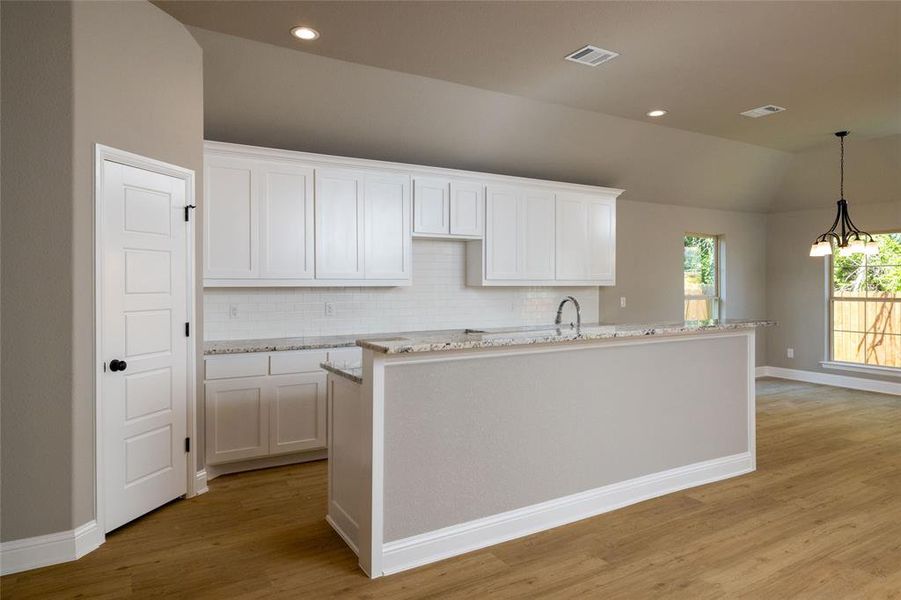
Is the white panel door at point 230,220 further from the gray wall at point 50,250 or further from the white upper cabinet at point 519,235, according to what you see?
the white upper cabinet at point 519,235

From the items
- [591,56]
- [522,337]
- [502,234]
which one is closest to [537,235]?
[502,234]

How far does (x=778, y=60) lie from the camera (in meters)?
3.96

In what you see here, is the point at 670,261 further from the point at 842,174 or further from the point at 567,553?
the point at 567,553

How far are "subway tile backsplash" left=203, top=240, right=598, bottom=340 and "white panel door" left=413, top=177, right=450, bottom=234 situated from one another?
35 centimetres

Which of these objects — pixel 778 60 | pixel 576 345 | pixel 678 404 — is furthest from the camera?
pixel 778 60

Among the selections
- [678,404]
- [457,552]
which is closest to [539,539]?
[457,552]

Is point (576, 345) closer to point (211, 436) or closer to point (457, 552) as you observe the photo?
point (457, 552)

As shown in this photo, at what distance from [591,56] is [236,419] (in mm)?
3519

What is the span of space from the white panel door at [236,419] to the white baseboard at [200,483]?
22cm

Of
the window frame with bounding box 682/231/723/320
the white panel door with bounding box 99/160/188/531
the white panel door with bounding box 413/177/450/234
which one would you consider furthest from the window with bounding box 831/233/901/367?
the white panel door with bounding box 99/160/188/531

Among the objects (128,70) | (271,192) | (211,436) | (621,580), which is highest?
(128,70)

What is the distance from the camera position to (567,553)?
2.81m

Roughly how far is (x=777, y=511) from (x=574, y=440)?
1330 millimetres

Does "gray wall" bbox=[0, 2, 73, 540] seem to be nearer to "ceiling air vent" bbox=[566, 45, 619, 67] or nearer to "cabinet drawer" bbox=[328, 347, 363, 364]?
"cabinet drawer" bbox=[328, 347, 363, 364]
